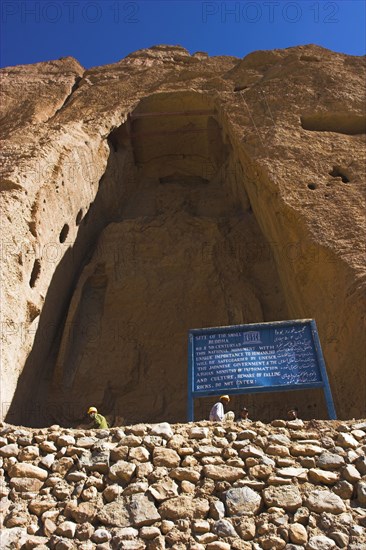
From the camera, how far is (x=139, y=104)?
13.0 m

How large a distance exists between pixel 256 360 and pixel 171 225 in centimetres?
551

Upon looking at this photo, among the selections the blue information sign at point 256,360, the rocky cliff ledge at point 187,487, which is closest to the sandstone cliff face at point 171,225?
the blue information sign at point 256,360

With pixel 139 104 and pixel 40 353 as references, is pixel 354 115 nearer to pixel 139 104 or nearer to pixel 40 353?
pixel 139 104

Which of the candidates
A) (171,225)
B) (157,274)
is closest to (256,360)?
(157,274)

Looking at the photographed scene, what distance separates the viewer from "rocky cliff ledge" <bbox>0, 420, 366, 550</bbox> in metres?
3.93

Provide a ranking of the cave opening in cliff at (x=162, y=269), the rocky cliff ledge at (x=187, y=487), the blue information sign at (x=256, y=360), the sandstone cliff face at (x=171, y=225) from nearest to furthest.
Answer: the rocky cliff ledge at (x=187, y=487), the blue information sign at (x=256, y=360), the sandstone cliff face at (x=171, y=225), the cave opening in cliff at (x=162, y=269)

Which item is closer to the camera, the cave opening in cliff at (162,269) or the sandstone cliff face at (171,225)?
the sandstone cliff face at (171,225)

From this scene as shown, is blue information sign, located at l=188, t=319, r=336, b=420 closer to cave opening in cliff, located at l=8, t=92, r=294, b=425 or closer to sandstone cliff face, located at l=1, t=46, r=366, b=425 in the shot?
sandstone cliff face, located at l=1, t=46, r=366, b=425

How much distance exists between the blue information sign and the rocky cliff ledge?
795 mm

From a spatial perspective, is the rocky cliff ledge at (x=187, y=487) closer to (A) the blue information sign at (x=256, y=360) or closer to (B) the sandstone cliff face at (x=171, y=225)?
(A) the blue information sign at (x=256, y=360)

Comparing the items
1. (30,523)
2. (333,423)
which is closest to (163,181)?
(333,423)

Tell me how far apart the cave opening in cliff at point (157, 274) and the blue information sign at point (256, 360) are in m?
2.34

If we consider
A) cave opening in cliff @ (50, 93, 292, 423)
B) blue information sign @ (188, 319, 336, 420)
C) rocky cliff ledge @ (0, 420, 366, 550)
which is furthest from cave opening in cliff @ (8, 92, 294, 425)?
rocky cliff ledge @ (0, 420, 366, 550)

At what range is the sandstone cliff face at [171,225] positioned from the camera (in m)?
8.24
